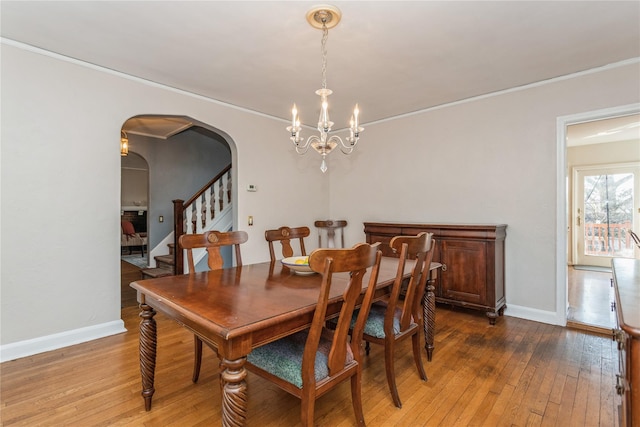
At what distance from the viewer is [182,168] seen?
6109 millimetres

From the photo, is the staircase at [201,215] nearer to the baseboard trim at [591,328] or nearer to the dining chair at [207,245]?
the dining chair at [207,245]

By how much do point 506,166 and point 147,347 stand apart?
375 centimetres

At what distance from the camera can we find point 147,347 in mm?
1749

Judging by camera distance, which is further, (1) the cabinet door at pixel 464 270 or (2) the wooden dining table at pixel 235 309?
(1) the cabinet door at pixel 464 270

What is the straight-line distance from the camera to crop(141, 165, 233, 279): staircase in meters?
4.42

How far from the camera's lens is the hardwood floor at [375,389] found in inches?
68.1

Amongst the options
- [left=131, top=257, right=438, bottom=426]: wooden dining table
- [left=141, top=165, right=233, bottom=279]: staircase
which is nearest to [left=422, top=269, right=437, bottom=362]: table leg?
[left=131, top=257, right=438, bottom=426]: wooden dining table

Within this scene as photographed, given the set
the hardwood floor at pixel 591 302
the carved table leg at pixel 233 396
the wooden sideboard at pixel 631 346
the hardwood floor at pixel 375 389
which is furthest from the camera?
the hardwood floor at pixel 591 302

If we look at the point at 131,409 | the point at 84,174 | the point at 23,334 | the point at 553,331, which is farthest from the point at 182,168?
the point at 553,331

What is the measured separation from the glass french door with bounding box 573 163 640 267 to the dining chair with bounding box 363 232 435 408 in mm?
6080

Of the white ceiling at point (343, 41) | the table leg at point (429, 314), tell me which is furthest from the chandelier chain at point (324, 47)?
the table leg at point (429, 314)

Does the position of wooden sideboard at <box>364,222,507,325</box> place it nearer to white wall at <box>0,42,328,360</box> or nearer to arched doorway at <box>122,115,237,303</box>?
white wall at <box>0,42,328,360</box>

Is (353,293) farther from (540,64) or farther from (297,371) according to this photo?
(540,64)

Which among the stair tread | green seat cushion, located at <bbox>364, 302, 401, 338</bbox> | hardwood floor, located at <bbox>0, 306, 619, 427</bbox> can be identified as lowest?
hardwood floor, located at <bbox>0, 306, 619, 427</bbox>
